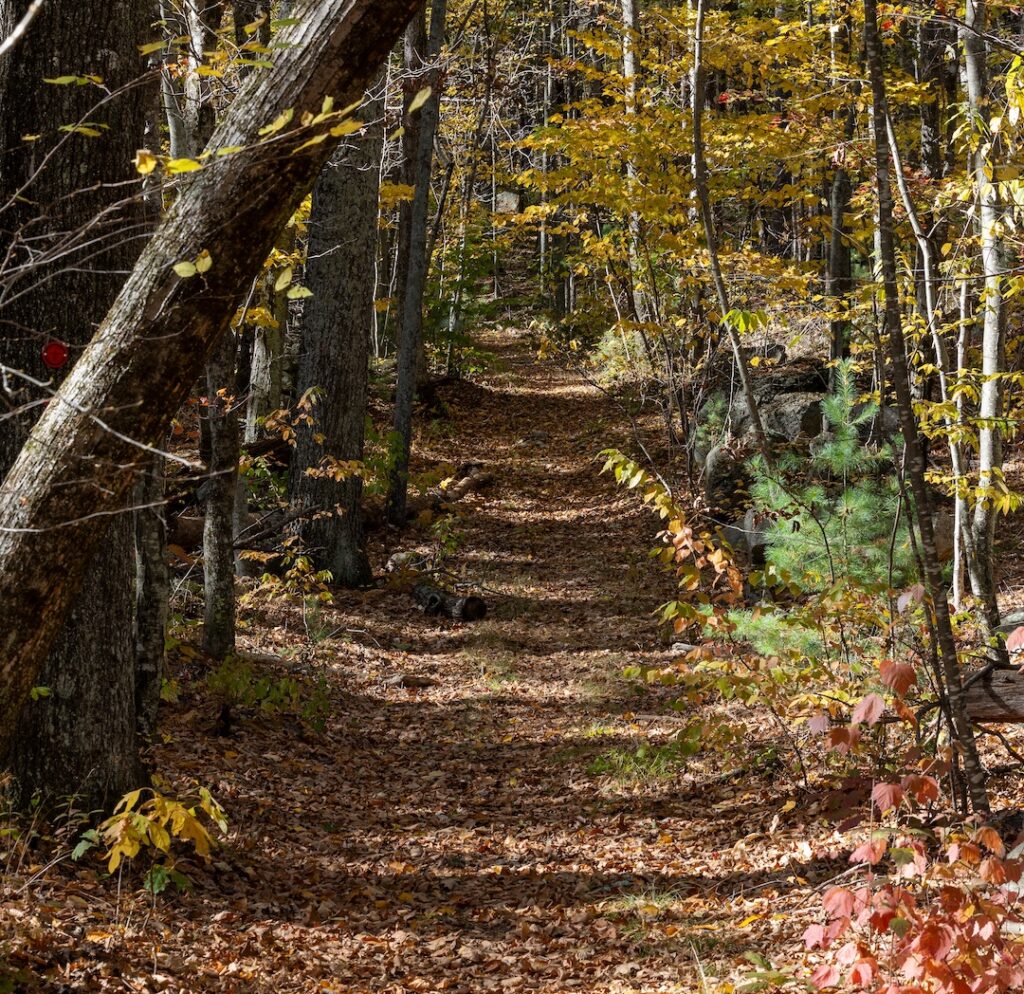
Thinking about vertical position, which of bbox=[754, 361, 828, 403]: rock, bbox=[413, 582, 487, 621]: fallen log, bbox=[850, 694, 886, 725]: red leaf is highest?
bbox=[754, 361, 828, 403]: rock

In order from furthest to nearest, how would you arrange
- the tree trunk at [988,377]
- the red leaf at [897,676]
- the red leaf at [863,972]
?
the tree trunk at [988,377], the red leaf at [897,676], the red leaf at [863,972]

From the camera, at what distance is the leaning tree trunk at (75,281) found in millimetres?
3447

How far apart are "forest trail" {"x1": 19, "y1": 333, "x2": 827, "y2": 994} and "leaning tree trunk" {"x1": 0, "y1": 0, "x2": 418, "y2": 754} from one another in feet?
5.39

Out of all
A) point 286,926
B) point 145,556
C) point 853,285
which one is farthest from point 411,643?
point 853,285

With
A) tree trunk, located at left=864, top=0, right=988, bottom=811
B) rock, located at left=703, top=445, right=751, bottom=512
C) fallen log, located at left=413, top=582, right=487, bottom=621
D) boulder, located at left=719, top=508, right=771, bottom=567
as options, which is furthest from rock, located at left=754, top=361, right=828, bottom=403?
tree trunk, located at left=864, top=0, right=988, bottom=811

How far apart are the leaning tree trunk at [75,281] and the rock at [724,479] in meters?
7.83

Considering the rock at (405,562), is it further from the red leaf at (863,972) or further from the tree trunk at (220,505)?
the red leaf at (863,972)

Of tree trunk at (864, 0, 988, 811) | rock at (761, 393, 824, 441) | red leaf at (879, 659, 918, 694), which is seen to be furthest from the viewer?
rock at (761, 393, 824, 441)

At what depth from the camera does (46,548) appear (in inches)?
98.5

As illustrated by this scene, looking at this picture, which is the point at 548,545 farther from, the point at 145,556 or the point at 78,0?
the point at 78,0

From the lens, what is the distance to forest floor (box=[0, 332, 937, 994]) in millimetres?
3777

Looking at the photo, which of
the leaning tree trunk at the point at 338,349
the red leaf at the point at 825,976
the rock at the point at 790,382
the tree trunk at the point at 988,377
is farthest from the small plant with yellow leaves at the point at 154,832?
the rock at the point at 790,382

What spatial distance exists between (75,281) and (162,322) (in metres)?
1.43

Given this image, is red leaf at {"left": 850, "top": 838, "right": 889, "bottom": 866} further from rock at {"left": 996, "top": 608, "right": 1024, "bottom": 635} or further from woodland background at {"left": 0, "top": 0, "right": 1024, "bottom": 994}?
rock at {"left": 996, "top": 608, "right": 1024, "bottom": 635}
